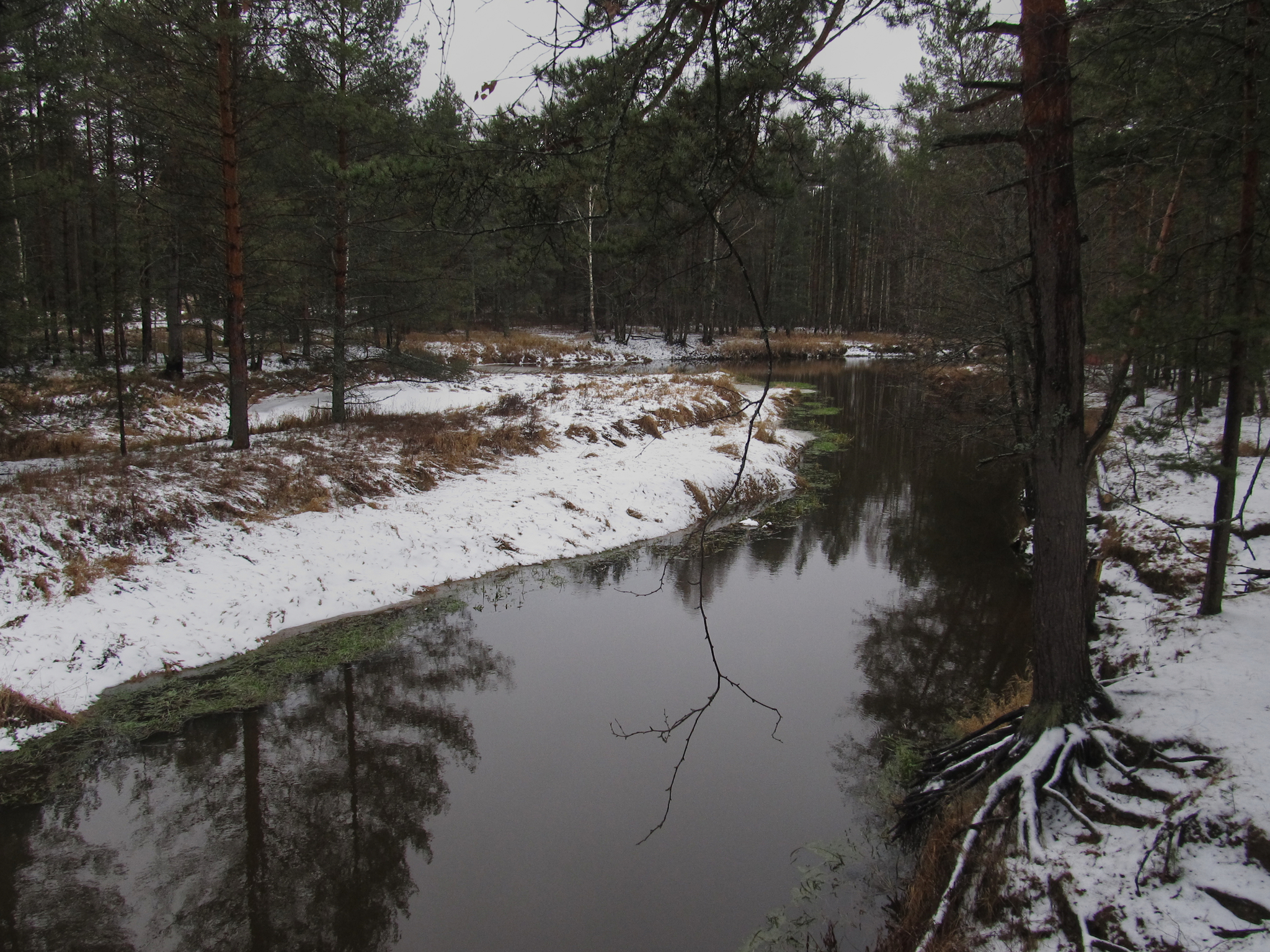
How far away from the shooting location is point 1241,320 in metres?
5.18

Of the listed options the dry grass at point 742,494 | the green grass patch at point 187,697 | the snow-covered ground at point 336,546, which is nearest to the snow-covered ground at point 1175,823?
the snow-covered ground at point 336,546

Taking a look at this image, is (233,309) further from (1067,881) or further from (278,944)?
(1067,881)

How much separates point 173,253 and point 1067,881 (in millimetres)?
16469

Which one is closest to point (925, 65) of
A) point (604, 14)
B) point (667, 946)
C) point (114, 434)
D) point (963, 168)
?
point (963, 168)

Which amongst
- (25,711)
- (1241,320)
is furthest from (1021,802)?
(25,711)

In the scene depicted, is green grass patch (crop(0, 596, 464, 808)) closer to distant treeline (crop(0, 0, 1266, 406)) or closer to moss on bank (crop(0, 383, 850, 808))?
moss on bank (crop(0, 383, 850, 808))

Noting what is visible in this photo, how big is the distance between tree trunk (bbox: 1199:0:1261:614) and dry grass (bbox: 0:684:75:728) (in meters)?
10.1

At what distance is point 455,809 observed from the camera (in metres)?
5.98

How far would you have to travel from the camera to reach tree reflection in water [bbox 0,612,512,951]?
472 centimetres

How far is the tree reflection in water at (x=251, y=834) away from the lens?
472cm

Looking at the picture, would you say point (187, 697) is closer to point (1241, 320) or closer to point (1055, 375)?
point (1055, 375)

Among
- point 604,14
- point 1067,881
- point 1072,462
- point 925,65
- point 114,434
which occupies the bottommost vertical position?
point 1067,881

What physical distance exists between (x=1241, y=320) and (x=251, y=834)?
8209mm

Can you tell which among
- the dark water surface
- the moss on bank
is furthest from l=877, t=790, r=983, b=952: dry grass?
the moss on bank
